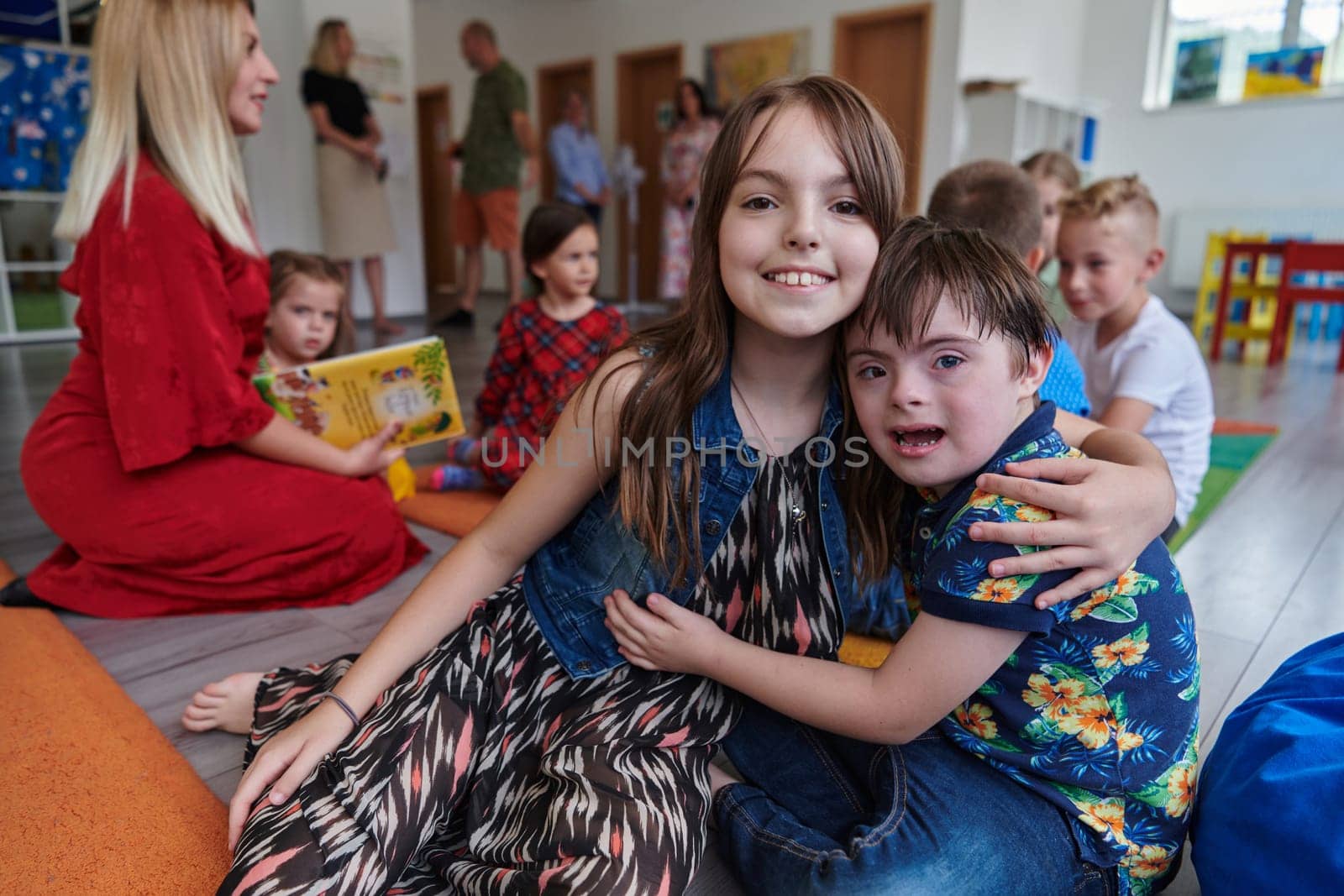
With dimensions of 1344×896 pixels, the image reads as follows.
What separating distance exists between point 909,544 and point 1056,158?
1778 mm

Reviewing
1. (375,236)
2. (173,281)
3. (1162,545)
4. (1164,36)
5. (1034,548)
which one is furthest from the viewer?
(1164,36)

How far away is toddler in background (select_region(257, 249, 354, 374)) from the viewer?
74.0 inches

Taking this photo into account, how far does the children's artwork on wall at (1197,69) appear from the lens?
652cm

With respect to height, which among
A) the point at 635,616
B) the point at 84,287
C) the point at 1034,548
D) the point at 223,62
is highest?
the point at 223,62

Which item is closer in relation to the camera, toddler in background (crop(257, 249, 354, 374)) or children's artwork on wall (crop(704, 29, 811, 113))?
toddler in background (crop(257, 249, 354, 374))

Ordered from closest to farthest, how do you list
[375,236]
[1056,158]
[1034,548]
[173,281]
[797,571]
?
[1034,548] < [797,571] < [173,281] < [1056,158] < [375,236]

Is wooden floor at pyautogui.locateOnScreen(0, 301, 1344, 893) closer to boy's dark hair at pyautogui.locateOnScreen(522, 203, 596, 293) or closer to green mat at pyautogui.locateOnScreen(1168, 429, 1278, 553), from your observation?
green mat at pyautogui.locateOnScreen(1168, 429, 1278, 553)

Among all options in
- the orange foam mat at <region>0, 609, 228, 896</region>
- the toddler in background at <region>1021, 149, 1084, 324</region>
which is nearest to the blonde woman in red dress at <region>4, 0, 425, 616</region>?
the orange foam mat at <region>0, 609, 228, 896</region>

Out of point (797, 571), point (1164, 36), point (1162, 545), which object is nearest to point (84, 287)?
point (797, 571)

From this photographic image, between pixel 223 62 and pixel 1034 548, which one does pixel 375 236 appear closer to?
pixel 223 62

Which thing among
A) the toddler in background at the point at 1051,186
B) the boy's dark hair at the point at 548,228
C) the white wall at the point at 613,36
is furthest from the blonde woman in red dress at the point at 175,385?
the white wall at the point at 613,36

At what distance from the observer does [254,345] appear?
1484 mm

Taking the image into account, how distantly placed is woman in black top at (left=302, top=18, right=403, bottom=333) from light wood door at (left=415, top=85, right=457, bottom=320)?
331cm

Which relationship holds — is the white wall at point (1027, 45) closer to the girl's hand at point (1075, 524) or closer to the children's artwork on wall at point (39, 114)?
the children's artwork on wall at point (39, 114)
